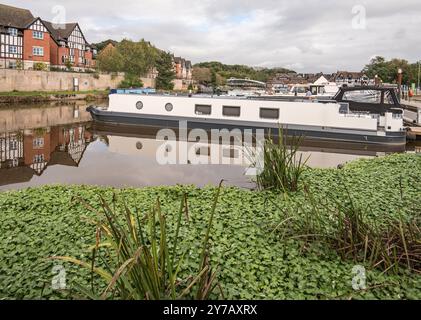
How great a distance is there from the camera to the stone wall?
3416 cm

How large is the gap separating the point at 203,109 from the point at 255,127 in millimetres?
2574

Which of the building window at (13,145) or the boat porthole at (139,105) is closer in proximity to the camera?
the building window at (13,145)

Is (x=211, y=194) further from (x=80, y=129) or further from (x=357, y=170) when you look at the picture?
(x=80, y=129)

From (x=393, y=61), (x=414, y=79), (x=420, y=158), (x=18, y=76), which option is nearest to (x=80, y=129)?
(x=420, y=158)

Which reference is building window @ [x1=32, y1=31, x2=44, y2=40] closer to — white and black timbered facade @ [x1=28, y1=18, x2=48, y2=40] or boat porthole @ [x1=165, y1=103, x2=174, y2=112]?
white and black timbered facade @ [x1=28, y1=18, x2=48, y2=40]

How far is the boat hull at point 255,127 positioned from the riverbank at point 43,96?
13.7 metres

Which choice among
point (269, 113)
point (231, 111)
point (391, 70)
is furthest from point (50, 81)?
point (391, 70)

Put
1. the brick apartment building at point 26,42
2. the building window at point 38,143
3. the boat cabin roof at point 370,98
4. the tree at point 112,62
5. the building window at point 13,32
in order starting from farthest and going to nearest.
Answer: the tree at point 112,62 → the building window at point 13,32 → the brick apartment building at point 26,42 → the boat cabin roof at point 370,98 → the building window at point 38,143

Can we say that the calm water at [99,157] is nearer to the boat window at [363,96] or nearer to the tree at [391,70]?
the boat window at [363,96]

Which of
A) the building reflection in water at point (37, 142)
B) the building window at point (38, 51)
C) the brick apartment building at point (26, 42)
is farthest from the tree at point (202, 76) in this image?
the building reflection in water at point (37, 142)

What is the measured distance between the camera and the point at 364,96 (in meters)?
17.9

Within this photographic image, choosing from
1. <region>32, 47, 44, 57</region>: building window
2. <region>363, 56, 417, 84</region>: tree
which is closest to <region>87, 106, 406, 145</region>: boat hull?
<region>32, 47, 44, 57</region>: building window

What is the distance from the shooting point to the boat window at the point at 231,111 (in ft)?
57.5

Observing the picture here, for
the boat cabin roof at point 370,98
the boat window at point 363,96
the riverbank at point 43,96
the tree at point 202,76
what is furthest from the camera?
the tree at point 202,76
